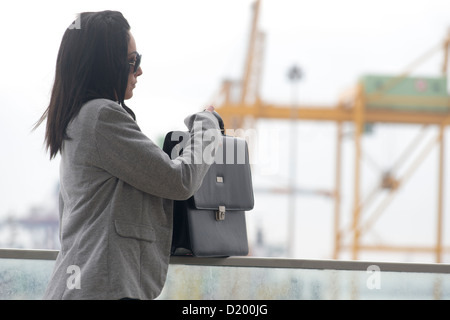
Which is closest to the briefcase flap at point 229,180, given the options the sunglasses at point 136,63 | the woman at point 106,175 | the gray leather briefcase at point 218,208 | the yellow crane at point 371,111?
the gray leather briefcase at point 218,208

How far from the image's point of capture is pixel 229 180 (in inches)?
72.6

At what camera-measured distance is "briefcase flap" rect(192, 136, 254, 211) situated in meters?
1.77

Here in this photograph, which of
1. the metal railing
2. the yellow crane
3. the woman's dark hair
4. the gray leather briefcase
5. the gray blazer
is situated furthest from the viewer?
the yellow crane

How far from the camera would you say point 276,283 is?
7.02 feet

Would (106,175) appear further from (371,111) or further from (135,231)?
(371,111)

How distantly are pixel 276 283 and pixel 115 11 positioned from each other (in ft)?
3.43

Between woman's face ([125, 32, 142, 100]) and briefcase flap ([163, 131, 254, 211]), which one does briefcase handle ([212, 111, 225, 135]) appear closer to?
briefcase flap ([163, 131, 254, 211])

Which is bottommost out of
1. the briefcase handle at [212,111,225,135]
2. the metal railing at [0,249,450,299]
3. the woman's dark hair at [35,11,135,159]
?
the metal railing at [0,249,450,299]

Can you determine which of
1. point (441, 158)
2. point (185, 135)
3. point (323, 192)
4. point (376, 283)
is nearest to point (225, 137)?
point (185, 135)

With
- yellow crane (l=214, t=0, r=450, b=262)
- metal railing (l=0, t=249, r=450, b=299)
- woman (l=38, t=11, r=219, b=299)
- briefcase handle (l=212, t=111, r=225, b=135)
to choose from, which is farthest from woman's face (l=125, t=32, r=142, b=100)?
yellow crane (l=214, t=0, r=450, b=262)

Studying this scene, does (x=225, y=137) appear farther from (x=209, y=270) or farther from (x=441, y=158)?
(x=441, y=158)

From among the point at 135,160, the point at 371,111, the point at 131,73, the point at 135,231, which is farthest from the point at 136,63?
the point at 371,111

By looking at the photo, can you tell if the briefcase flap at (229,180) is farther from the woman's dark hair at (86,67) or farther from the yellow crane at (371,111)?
the yellow crane at (371,111)

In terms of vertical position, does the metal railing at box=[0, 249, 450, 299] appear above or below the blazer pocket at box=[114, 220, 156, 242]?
below
